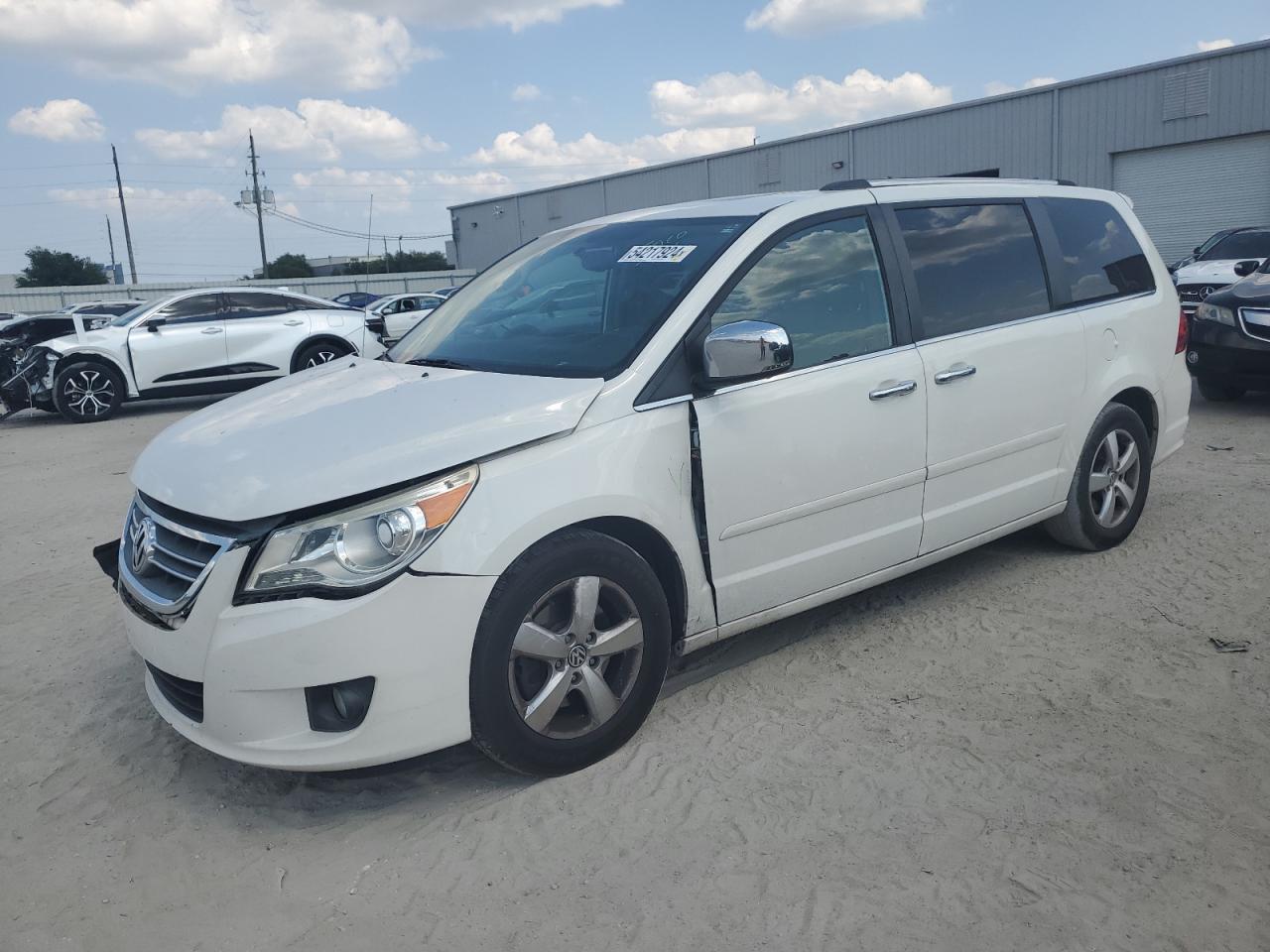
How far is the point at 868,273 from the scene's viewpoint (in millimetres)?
3934

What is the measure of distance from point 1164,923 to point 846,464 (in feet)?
5.80

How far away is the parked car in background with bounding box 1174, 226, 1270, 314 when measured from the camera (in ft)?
42.2

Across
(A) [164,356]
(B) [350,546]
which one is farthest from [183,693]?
(A) [164,356]

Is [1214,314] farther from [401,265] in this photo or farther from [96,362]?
[401,265]

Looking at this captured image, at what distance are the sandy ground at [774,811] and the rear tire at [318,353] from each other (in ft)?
30.8

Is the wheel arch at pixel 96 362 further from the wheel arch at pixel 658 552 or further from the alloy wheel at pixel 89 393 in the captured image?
the wheel arch at pixel 658 552

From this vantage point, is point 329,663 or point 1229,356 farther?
point 1229,356

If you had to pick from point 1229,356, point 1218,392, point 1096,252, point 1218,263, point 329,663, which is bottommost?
point 1218,392

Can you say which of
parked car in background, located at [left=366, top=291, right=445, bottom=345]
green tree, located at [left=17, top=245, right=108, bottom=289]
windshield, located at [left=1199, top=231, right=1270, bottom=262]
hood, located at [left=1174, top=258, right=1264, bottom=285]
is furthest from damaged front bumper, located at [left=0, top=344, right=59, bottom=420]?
green tree, located at [left=17, top=245, right=108, bottom=289]

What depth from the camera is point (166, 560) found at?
3023 millimetres

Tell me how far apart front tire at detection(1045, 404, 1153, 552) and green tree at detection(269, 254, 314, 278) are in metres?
62.3

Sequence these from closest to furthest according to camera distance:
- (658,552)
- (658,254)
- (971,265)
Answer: (658,552), (658,254), (971,265)

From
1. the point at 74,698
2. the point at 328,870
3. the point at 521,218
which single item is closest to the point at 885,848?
the point at 328,870

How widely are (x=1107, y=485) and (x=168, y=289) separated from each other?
43.1 m
